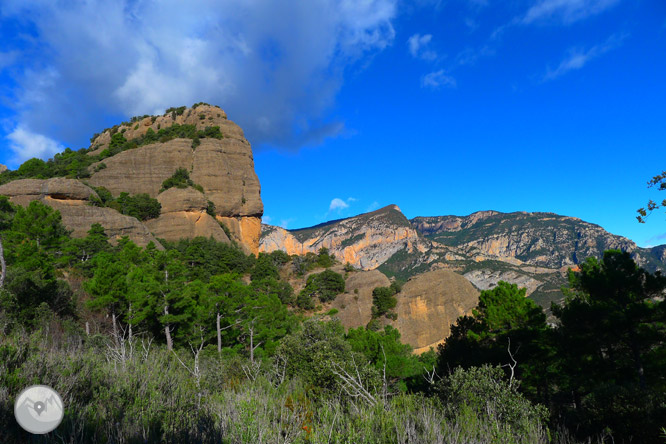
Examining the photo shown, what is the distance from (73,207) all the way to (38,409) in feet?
119

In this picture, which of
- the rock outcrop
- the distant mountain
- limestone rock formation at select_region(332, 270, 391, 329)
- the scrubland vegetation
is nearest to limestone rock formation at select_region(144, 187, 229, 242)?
the scrubland vegetation

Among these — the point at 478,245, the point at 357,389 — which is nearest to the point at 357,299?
the point at 357,389

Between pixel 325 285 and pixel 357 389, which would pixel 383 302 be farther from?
pixel 357 389

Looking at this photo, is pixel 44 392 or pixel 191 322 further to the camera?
pixel 191 322

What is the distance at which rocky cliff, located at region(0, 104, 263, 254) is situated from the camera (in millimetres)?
34281

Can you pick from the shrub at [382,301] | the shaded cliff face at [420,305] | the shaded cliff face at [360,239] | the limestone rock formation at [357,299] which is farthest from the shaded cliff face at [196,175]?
the shaded cliff face at [360,239]

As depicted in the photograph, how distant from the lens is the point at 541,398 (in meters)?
18.0

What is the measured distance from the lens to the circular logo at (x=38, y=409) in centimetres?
403

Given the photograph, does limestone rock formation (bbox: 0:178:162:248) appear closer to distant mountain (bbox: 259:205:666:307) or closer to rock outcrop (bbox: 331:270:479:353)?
rock outcrop (bbox: 331:270:479:353)

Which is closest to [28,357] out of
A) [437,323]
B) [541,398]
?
[541,398]

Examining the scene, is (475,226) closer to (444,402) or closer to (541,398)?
(541,398)

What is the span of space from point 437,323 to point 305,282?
1630 centimetres

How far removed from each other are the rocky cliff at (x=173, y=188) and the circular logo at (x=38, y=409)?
3340 centimetres

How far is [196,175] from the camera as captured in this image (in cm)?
4922
